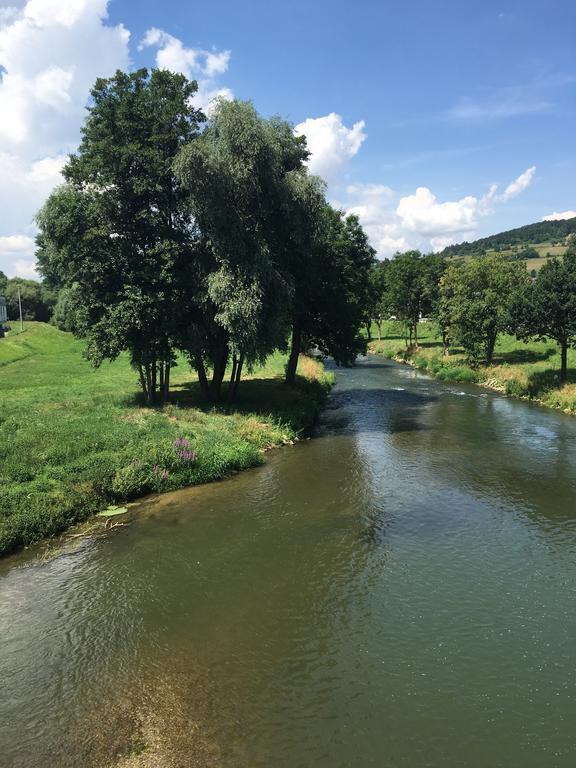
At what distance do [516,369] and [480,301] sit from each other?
8.64 meters

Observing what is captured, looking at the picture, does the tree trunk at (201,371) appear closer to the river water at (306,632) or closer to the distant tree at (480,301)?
the river water at (306,632)

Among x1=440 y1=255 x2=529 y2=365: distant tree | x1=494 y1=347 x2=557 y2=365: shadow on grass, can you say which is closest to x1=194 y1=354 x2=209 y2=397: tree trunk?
x1=440 y1=255 x2=529 y2=365: distant tree

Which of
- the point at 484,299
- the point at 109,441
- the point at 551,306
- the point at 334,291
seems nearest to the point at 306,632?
the point at 109,441

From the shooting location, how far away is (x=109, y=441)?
79.9ft

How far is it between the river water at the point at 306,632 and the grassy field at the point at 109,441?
4.86 feet

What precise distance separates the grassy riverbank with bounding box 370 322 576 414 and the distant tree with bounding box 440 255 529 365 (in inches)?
100

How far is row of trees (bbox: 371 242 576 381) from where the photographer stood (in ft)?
139

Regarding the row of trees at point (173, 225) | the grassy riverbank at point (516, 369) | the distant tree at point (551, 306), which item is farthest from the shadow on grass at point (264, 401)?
the distant tree at point (551, 306)

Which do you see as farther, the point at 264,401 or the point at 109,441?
the point at 264,401

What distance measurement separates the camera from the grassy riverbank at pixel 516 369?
43250 millimetres

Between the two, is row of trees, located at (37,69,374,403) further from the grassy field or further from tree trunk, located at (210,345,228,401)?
the grassy field

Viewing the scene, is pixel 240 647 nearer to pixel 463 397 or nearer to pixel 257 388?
pixel 257 388

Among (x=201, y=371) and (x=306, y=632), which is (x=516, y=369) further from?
(x=306, y=632)

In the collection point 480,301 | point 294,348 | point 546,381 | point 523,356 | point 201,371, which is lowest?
point 546,381
